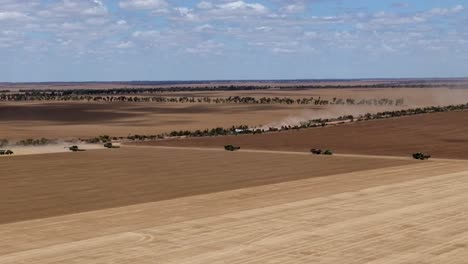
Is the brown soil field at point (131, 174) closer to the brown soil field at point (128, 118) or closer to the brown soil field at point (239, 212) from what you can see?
the brown soil field at point (239, 212)

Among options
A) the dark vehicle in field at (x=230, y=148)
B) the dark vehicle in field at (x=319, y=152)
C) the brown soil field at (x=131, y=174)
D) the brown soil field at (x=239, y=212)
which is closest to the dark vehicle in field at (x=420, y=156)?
the brown soil field at (x=131, y=174)

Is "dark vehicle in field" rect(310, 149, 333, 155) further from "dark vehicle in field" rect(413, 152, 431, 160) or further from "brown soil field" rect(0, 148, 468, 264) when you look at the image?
"dark vehicle in field" rect(413, 152, 431, 160)

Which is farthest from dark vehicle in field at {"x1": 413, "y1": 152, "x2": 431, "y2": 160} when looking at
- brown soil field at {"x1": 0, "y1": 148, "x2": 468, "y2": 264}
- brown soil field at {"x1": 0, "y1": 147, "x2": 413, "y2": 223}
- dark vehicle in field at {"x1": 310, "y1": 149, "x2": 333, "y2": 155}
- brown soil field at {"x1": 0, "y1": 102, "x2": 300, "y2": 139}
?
brown soil field at {"x1": 0, "y1": 102, "x2": 300, "y2": 139}

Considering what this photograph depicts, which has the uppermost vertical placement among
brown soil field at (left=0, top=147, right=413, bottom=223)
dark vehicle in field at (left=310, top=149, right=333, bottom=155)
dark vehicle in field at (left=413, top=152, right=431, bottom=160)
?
dark vehicle in field at (left=413, top=152, right=431, bottom=160)

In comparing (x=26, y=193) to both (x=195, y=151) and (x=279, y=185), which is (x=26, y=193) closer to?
(x=279, y=185)

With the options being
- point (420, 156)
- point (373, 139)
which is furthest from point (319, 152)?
point (373, 139)

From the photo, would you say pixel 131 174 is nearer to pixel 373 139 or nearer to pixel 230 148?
pixel 230 148

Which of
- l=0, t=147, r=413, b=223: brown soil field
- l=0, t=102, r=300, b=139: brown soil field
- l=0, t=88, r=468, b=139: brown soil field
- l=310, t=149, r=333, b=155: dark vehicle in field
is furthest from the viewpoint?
l=0, t=88, r=468, b=139: brown soil field
